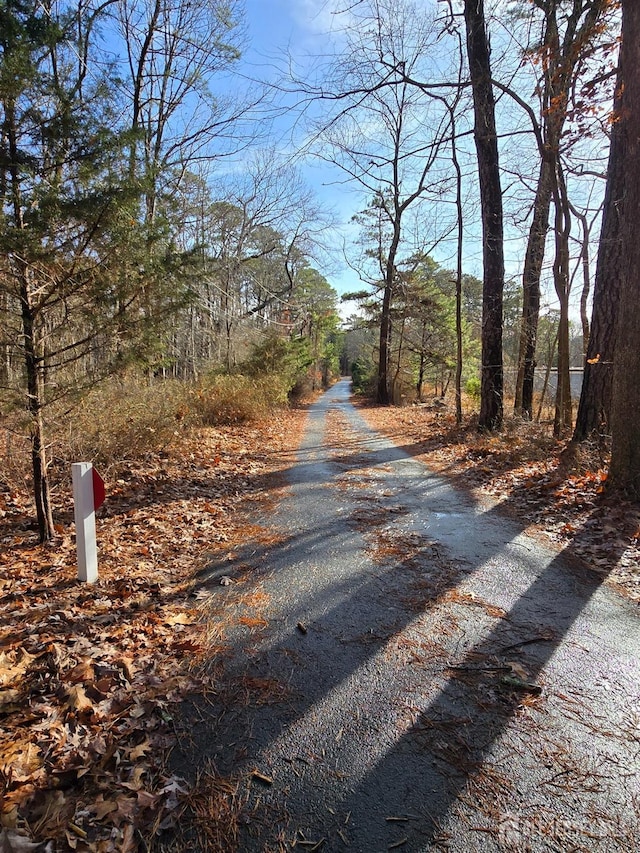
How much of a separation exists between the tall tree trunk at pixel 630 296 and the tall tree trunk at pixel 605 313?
1961mm

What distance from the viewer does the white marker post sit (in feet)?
10.9

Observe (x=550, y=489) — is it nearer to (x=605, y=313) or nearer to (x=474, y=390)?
(x=605, y=313)

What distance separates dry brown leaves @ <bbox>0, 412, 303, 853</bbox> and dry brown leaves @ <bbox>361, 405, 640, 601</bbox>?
11.3 ft

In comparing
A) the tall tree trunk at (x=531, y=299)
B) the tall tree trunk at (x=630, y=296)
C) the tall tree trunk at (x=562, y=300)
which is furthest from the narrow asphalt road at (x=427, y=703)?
the tall tree trunk at (x=531, y=299)

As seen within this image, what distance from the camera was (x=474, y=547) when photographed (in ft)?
13.8

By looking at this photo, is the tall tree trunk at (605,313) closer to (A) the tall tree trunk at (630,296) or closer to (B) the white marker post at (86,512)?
(A) the tall tree trunk at (630,296)

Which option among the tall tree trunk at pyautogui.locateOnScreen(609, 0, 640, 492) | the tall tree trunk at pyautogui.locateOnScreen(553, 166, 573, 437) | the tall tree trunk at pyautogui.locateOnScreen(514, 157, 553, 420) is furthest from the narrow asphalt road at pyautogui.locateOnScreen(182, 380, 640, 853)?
the tall tree trunk at pyautogui.locateOnScreen(514, 157, 553, 420)

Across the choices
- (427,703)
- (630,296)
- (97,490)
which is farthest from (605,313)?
(97,490)

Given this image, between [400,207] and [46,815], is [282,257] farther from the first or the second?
[46,815]

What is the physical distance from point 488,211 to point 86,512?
33.8ft

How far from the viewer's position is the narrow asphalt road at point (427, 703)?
1.58 meters

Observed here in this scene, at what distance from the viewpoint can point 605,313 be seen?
274 inches

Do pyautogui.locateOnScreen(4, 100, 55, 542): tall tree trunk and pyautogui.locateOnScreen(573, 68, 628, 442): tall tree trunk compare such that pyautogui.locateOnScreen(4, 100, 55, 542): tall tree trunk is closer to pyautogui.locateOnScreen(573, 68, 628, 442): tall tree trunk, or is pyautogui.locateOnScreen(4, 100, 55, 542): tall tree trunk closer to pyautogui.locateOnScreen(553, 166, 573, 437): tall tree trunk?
pyautogui.locateOnScreen(573, 68, 628, 442): tall tree trunk

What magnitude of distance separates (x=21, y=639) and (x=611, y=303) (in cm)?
871
